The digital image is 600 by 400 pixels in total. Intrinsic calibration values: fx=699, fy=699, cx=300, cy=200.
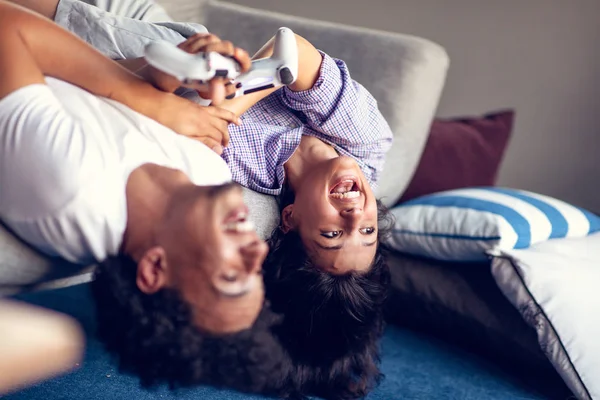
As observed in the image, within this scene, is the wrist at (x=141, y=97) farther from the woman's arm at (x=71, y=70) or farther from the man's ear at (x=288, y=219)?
the man's ear at (x=288, y=219)

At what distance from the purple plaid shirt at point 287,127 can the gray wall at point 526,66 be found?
3.32ft

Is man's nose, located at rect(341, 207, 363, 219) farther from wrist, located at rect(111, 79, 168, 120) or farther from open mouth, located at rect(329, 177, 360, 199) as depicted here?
wrist, located at rect(111, 79, 168, 120)

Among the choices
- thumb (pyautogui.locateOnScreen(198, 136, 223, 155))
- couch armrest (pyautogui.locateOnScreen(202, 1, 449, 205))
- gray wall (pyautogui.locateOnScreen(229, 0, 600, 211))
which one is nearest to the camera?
thumb (pyautogui.locateOnScreen(198, 136, 223, 155))

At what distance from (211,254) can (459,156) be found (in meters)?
0.95

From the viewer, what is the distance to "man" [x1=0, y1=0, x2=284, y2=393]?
0.53 meters

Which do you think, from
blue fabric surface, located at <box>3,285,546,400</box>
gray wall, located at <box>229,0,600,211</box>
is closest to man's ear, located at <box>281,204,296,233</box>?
blue fabric surface, located at <box>3,285,546,400</box>

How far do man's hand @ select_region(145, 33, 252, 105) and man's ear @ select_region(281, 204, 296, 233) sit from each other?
0.50 feet

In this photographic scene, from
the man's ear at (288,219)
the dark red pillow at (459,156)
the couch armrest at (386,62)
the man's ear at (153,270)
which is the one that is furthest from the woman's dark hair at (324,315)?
→ the dark red pillow at (459,156)

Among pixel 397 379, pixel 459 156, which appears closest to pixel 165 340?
pixel 397 379

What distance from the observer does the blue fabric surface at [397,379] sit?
92 cm

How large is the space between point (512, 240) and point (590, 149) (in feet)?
2.14

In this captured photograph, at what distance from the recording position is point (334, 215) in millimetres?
673

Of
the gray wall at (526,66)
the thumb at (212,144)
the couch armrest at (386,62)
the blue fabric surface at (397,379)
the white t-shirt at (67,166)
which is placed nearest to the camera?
the white t-shirt at (67,166)

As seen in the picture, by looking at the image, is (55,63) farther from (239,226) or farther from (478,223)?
(478,223)
